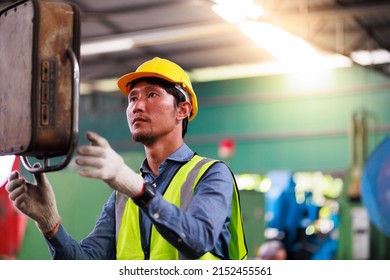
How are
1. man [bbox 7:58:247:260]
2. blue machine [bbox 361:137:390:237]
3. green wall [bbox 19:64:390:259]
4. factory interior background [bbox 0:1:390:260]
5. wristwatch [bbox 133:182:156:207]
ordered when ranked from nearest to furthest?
wristwatch [bbox 133:182:156:207], man [bbox 7:58:247:260], blue machine [bbox 361:137:390:237], factory interior background [bbox 0:1:390:260], green wall [bbox 19:64:390:259]

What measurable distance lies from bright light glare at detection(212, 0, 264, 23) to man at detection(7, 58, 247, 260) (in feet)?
13.8

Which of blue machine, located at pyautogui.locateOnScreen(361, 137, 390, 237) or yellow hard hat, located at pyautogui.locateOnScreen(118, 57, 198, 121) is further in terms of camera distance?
blue machine, located at pyautogui.locateOnScreen(361, 137, 390, 237)

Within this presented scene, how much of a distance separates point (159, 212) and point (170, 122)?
0.43m

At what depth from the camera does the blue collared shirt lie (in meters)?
1.72

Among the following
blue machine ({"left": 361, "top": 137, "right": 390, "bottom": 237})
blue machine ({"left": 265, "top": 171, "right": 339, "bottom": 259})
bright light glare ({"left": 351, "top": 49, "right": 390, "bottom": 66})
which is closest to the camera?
blue machine ({"left": 361, "top": 137, "right": 390, "bottom": 237})

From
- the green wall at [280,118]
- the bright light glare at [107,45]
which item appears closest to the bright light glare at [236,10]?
the bright light glare at [107,45]

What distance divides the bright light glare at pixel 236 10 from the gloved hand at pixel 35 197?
176 inches

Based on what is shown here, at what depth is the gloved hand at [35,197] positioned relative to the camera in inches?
76.1

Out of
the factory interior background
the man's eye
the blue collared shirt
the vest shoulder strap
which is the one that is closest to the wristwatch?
the blue collared shirt

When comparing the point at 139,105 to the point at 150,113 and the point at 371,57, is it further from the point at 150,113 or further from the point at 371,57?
the point at 371,57

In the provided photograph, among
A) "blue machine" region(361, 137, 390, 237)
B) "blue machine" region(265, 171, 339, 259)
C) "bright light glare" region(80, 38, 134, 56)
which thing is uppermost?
"bright light glare" region(80, 38, 134, 56)

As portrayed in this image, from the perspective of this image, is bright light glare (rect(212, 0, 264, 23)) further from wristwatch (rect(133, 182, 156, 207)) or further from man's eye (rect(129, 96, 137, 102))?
wristwatch (rect(133, 182, 156, 207))

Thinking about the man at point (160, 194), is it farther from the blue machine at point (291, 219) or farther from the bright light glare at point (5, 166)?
the blue machine at point (291, 219)

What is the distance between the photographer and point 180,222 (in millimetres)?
1733
